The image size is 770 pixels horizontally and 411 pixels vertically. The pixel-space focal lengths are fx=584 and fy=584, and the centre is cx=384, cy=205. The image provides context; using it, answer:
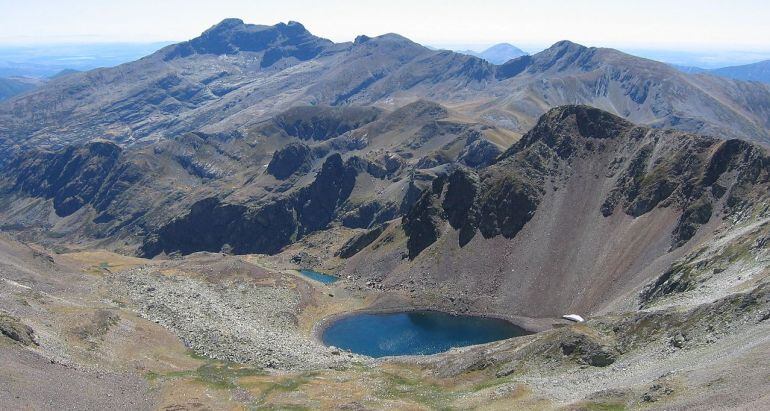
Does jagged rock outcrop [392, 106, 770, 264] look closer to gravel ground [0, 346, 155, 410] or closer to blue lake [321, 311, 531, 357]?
blue lake [321, 311, 531, 357]

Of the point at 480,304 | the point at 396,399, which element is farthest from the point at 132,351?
the point at 480,304

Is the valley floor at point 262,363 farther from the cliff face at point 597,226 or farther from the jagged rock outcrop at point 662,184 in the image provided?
the jagged rock outcrop at point 662,184

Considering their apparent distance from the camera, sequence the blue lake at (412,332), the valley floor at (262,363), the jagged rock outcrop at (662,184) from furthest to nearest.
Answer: the jagged rock outcrop at (662,184) < the blue lake at (412,332) < the valley floor at (262,363)

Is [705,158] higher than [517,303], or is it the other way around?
[705,158]

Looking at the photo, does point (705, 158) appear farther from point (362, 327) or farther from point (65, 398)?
point (65, 398)

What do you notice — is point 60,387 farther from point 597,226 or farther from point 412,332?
point 597,226

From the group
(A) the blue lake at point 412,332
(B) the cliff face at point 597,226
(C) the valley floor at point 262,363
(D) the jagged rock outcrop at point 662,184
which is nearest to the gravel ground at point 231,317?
(C) the valley floor at point 262,363

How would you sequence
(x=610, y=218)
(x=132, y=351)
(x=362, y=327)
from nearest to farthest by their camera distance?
(x=132, y=351), (x=362, y=327), (x=610, y=218)

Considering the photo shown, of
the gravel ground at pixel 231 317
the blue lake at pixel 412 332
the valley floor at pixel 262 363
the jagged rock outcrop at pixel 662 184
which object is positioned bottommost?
the blue lake at pixel 412 332
